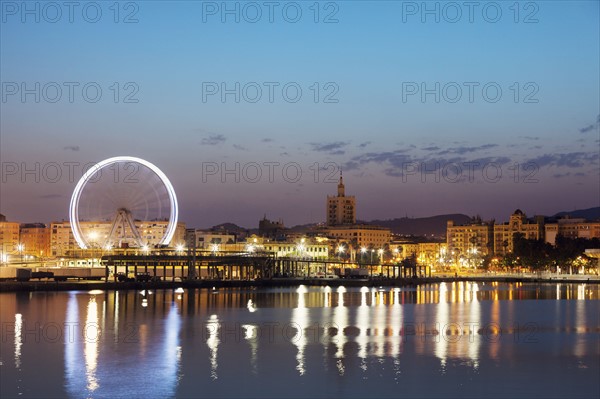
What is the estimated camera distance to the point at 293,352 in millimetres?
33938

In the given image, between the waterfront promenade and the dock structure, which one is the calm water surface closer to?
the waterfront promenade

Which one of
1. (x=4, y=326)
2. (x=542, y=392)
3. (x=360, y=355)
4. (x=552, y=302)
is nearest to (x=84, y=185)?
(x=4, y=326)

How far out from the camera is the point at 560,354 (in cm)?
3434

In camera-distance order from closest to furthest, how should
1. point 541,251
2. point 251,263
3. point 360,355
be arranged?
1. point 360,355
2. point 251,263
3. point 541,251

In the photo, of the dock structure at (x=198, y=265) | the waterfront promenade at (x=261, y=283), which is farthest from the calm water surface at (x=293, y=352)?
the dock structure at (x=198, y=265)

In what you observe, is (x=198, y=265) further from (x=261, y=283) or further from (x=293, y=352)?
(x=293, y=352)

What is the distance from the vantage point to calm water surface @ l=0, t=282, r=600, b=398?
86.1 feet

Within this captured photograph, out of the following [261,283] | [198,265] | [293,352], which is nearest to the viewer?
[293,352]

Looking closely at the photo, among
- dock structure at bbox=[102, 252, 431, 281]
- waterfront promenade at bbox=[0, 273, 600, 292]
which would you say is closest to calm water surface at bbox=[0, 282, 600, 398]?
waterfront promenade at bbox=[0, 273, 600, 292]

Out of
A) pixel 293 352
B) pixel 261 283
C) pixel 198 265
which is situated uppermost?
pixel 198 265

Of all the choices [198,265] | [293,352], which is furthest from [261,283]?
[293,352]

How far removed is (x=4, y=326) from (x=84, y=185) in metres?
36.7

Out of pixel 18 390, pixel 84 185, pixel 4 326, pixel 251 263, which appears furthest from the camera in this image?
pixel 251 263

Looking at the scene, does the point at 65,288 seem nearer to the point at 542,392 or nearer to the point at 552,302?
the point at 552,302
